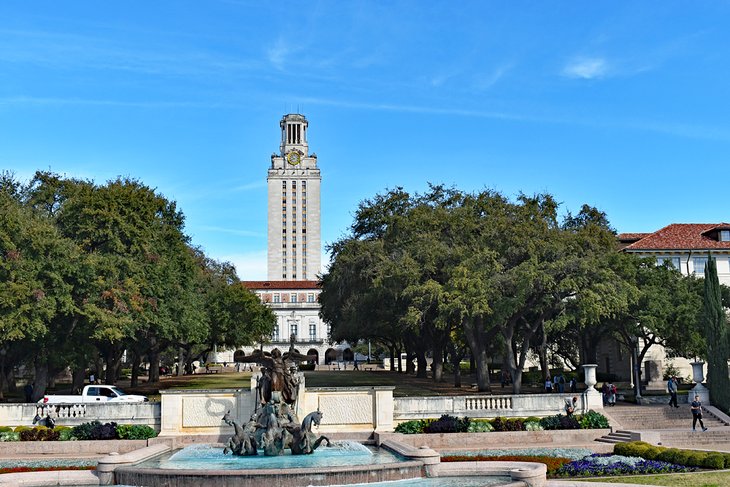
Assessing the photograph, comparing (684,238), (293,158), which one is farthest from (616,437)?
(293,158)

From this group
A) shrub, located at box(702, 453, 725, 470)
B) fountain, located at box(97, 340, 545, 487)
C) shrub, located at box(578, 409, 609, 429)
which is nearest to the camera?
fountain, located at box(97, 340, 545, 487)

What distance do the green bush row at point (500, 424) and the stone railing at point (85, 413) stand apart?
10799 millimetres

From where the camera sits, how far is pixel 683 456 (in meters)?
25.4

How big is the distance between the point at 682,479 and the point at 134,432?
68.8 feet

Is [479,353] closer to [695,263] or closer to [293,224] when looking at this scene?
[695,263]

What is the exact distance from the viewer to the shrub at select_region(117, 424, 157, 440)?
32.0m

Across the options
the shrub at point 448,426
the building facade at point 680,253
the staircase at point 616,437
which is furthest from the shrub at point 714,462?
the building facade at point 680,253

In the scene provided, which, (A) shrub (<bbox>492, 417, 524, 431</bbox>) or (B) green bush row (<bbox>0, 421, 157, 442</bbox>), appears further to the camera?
(A) shrub (<bbox>492, 417, 524, 431</bbox>)

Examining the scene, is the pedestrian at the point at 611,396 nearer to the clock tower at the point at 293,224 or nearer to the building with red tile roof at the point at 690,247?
the building with red tile roof at the point at 690,247

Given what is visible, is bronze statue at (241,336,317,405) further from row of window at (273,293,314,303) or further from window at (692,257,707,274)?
row of window at (273,293,314,303)

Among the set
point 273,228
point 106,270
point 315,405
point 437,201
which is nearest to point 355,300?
point 437,201

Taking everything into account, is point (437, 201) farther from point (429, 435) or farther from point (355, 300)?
point (429, 435)

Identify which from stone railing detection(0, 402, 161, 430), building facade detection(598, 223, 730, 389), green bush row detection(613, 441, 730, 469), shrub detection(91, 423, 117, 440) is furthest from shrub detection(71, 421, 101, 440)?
building facade detection(598, 223, 730, 389)

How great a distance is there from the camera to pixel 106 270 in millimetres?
44250
